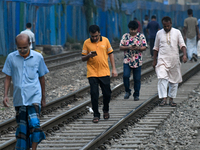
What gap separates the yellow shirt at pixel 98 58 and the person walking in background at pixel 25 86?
219cm

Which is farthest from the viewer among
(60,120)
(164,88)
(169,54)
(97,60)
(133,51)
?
(133,51)

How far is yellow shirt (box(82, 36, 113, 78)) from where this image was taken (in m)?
7.30

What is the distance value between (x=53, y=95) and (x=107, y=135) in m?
4.58

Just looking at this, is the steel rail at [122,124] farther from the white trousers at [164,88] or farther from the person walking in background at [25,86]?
the person walking in background at [25,86]

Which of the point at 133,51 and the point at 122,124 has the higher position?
the point at 133,51

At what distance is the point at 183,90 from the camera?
11.1 m

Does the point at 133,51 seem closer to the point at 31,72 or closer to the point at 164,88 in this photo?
the point at 164,88

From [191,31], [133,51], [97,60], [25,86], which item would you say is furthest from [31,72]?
[191,31]

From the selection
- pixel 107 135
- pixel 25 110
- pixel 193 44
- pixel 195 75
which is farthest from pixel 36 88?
pixel 193 44

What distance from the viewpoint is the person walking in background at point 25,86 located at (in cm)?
503

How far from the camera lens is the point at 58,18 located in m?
23.9

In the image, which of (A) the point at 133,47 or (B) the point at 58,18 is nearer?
(A) the point at 133,47

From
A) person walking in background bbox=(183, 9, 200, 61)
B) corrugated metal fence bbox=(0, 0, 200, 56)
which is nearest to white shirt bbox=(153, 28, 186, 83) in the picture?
person walking in background bbox=(183, 9, 200, 61)

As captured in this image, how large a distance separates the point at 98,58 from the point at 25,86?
2.47 metres
